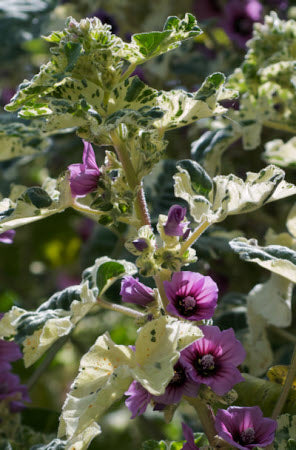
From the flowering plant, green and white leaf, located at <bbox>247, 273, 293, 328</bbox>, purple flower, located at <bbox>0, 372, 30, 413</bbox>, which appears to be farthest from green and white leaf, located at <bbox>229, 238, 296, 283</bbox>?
purple flower, located at <bbox>0, 372, 30, 413</bbox>

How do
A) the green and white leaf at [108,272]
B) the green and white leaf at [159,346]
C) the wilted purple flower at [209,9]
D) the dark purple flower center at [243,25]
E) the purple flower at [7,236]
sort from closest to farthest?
the green and white leaf at [159,346] → the green and white leaf at [108,272] → the purple flower at [7,236] → the dark purple flower center at [243,25] → the wilted purple flower at [209,9]

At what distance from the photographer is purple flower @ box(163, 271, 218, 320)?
50 centimetres

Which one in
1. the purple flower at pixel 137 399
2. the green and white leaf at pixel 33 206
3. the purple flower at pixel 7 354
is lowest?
the purple flower at pixel 7 354

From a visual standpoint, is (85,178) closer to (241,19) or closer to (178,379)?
(178,379)

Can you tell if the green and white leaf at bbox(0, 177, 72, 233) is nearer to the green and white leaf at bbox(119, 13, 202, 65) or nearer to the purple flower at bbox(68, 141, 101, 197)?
the purple flower at bbox(68, 141, 101, 197)

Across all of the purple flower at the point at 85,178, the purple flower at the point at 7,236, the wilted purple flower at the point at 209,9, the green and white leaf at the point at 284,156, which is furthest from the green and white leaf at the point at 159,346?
the wilted purple flower at the point at 209,9

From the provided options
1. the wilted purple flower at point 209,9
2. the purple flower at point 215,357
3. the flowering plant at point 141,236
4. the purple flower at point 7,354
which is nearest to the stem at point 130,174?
the flowering plant at point 141,236

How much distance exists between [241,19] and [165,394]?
948mm

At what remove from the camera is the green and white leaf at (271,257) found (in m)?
0.49

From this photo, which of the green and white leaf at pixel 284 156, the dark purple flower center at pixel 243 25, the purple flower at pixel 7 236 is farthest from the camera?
the dark purple flower center at pixel 243 25

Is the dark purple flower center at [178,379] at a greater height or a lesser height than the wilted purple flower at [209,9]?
greater

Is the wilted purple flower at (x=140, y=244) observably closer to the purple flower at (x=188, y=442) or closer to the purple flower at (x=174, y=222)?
the purple flower at (x=174, y=222)

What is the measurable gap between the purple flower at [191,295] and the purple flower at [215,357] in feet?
0.05

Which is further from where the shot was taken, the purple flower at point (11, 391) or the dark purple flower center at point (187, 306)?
the purple flower at point (11, 391)
